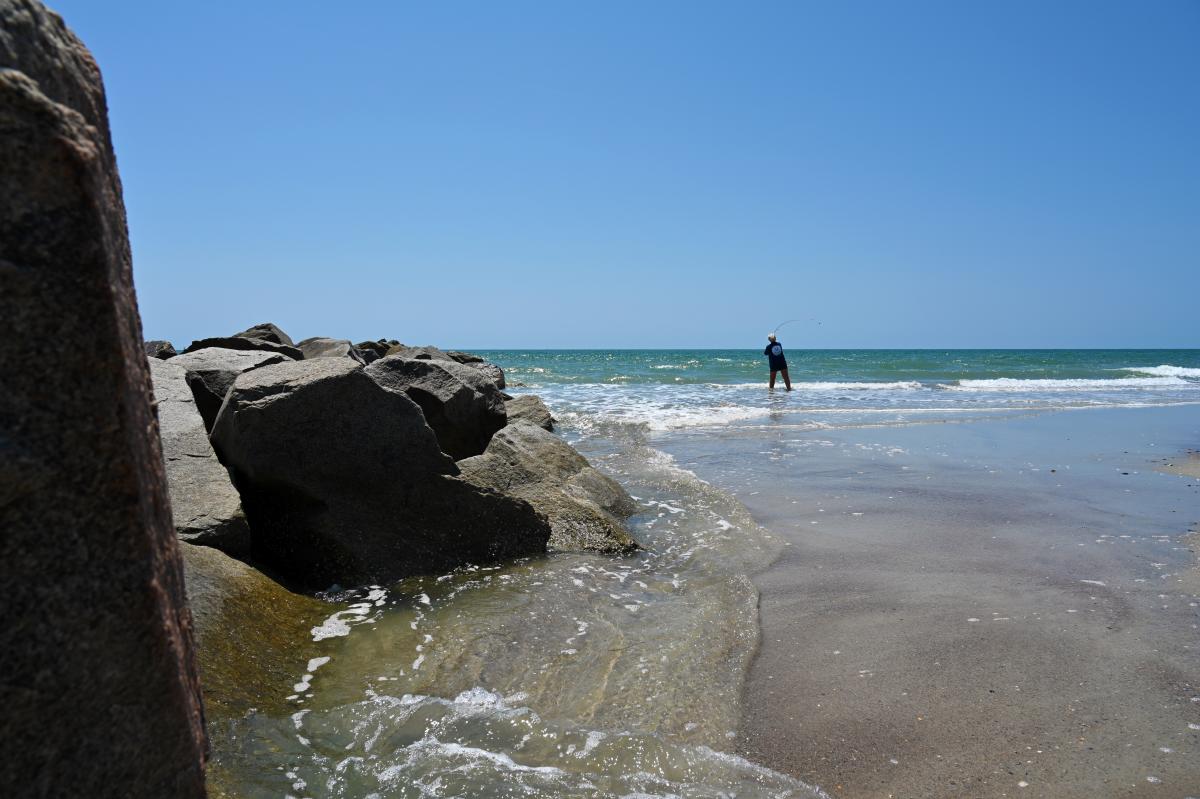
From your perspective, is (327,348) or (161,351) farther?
(161,351)

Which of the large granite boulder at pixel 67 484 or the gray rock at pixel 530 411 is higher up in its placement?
the large granite boulder at pixel 67 484

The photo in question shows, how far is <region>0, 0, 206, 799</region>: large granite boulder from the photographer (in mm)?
1463

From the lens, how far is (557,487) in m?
6.28

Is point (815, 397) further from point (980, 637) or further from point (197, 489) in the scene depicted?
point (197, 489)

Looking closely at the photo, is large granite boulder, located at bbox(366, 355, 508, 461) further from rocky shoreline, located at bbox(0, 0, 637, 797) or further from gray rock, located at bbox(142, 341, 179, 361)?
gray rock, located at bbox(142, 341, 179, 361)

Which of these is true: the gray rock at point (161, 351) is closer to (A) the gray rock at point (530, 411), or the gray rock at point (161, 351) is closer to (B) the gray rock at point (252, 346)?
(B) the gray rock at point (252, 346)

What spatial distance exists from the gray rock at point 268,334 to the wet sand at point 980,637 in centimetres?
807

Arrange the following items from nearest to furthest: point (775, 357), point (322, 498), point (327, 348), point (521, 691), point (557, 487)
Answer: point (521, 691) → point (322, 498) → point (557, 487) → point (327, 348) → point (775, 357)

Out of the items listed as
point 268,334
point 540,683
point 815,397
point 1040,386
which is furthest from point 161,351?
point 1040,386

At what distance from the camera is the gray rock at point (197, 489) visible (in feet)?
13.3

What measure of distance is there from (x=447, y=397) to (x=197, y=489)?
2.94m

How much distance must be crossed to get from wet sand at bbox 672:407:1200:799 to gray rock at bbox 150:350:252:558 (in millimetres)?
2773

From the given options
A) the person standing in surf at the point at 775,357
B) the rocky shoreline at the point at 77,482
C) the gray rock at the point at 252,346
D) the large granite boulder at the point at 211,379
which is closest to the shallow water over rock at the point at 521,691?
the rocky shoreline at the point at 77,482

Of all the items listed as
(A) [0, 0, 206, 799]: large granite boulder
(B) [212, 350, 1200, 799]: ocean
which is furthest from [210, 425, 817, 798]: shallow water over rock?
(A) [0, 0, 206, 799]: large granite boulder
